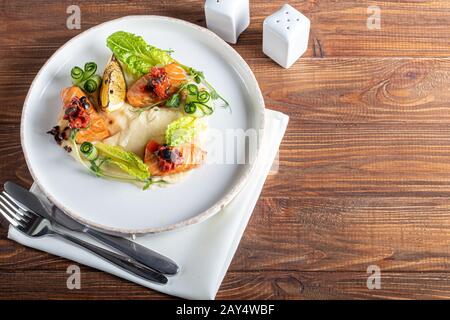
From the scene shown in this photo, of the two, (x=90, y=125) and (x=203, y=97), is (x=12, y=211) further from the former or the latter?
(x=203, y=97)

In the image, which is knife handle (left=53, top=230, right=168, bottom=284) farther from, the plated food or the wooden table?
the plated food

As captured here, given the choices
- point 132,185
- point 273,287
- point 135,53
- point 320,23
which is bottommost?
point 273,287

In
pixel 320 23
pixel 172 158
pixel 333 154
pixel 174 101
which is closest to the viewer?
pixel 172 158

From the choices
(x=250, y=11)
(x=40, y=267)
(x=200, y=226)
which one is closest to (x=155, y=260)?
(x=200, y=226)

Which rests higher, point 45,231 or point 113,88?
point 113,88

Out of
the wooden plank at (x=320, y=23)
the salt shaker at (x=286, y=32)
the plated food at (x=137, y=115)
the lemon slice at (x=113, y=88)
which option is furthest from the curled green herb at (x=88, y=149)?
the salt shaker at (x=286, y=32)

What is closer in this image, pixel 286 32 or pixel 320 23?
pixel 286 32

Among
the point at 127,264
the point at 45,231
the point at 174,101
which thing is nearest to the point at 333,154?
the point at 174,101

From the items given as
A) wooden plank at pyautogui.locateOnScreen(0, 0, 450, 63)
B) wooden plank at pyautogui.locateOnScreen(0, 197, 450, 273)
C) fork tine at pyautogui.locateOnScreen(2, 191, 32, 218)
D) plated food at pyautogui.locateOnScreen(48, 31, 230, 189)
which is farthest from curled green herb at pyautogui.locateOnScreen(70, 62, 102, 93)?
wooden plank at pyautogui.locateOnScreen(0, 197, 450, 273)
